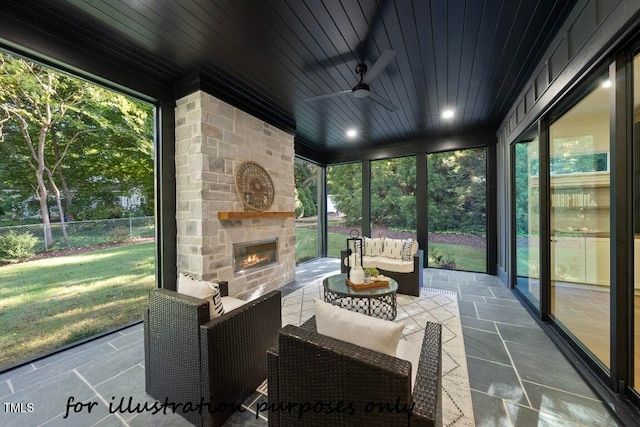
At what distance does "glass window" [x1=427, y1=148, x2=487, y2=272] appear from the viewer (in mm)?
5008

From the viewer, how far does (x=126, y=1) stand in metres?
1.81

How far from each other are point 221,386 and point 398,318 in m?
2.12

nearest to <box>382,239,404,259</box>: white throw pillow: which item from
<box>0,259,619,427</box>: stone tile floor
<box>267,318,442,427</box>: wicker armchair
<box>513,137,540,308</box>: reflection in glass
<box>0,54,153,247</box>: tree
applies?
<box>0,259,619,427</box>: stone tile floor

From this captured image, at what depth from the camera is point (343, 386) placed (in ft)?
3.28

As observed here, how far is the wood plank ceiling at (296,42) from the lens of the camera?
1.89 metres

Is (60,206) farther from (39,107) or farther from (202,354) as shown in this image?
(202,354)

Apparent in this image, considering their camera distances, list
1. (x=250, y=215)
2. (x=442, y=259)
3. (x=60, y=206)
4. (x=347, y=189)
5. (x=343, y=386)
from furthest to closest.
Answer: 1. (x=347, y=189)
2. (x=442, y=259)
3. (x=250, y=215)
4. (x=60, y=206)
5. (x=343, y=386)

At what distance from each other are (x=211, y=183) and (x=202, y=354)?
2030 millimetres

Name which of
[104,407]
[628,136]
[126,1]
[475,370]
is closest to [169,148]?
[126,1]

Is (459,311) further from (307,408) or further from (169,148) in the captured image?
(169,148)

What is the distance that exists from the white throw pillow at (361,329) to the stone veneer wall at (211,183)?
7.00 feet

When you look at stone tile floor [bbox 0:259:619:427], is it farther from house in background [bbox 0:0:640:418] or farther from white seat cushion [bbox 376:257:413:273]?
white seat cushion [bbox 376:257:413:273]

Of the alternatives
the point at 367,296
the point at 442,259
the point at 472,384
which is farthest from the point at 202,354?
the point at 442,259

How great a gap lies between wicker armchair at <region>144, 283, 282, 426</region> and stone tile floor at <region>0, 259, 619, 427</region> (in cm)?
14
